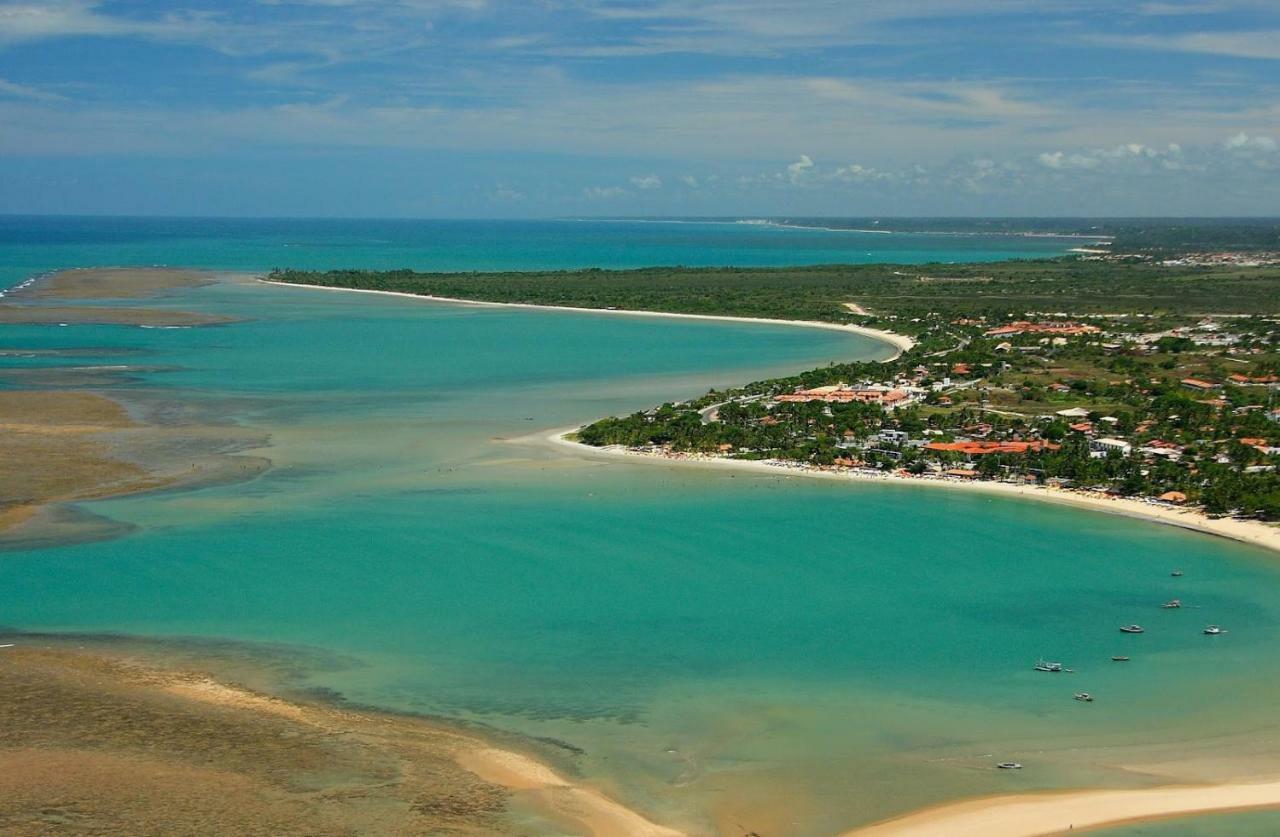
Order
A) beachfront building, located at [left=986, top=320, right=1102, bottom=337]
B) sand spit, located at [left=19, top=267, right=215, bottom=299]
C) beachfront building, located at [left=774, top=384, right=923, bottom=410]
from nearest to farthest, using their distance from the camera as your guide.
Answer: beachfront building, located at [left=774, top=384, right=923, bottom=410]
beachfront building, located at [left=986, top=320, right=1102, bottom=337]
sand spit, located at [left=19, top=267, right=215, bottom=299]

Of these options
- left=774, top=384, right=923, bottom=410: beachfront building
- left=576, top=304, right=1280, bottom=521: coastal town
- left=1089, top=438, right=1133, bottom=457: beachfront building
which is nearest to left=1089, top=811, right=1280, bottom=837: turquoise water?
left=576, top=304, right=1280, bottom=521: coastal town

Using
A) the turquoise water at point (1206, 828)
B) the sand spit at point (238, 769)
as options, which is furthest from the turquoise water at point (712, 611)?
the turquoise water at point (1206, 828)

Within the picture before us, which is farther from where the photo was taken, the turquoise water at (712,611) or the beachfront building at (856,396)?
the beachfront building at (856,396)

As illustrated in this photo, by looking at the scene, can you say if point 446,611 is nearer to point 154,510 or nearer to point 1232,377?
point 154,510

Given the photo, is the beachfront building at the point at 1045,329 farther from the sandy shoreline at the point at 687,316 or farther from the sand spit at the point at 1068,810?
the sand spit at the point at 1068,810

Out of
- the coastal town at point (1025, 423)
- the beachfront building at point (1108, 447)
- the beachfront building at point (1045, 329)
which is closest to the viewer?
the coastal town at point (1025, 423)

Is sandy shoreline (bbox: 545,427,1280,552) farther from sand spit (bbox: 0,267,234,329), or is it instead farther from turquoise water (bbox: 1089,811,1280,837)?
sand spit (bbox: 0,267,234,329)
